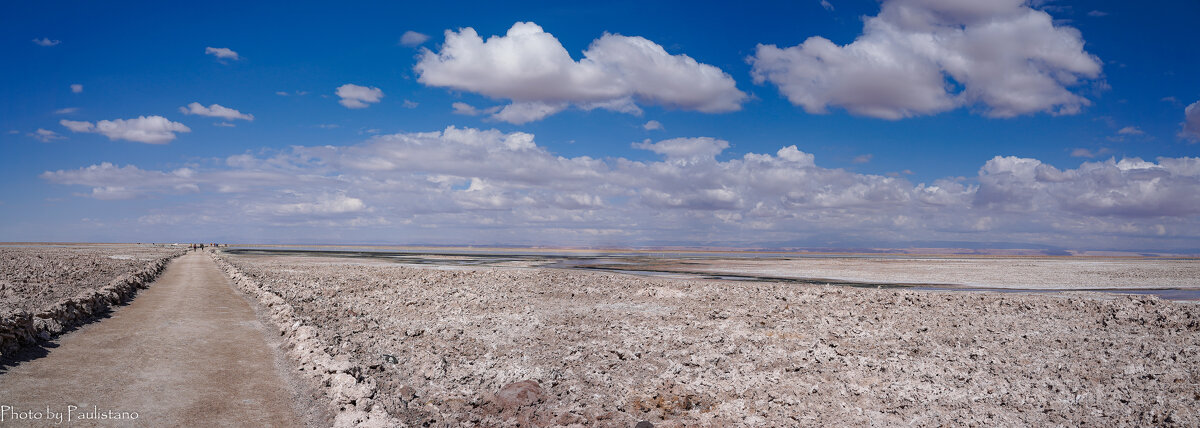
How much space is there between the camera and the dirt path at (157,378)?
8906 millimetres

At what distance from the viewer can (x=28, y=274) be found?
34719 millimetres

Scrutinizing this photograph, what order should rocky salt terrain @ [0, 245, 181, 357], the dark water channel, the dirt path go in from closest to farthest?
the dirt path → rocky salt terrain @ [0, 245, 181, 357] → the dark water channel

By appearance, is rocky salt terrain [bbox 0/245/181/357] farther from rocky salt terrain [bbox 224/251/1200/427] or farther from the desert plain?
rocky salt terrain [bbox 224/251/1200/427]

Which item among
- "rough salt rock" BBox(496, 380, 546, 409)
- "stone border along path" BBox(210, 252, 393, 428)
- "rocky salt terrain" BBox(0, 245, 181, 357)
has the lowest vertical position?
"rough salt rock" BBox(496, 380, 546, 409)

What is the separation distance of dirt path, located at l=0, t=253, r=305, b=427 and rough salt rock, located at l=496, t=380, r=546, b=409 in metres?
3.25

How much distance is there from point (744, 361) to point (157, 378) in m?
10.9

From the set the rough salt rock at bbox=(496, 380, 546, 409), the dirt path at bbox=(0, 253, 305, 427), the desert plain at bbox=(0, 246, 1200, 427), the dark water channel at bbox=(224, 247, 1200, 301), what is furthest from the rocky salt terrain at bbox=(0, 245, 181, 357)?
the dark water channel at bbox=(224, 247, 1200, 301)

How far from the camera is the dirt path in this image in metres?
8.91

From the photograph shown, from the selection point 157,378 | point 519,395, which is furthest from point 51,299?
point 519,395

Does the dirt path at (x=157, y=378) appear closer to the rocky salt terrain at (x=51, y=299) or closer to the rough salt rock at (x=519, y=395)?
the rocky salt terrain at (x=51, y=299)

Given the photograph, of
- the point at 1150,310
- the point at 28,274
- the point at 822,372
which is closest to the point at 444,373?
the point at 822,372

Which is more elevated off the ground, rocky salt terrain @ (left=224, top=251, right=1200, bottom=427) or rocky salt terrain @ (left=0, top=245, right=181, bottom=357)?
rocky salt terrain @ (left=0, top=245, right=181, bottom=357)

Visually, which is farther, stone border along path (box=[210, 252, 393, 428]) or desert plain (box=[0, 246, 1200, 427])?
desert plain (box=[0, 246, 1200, 427])

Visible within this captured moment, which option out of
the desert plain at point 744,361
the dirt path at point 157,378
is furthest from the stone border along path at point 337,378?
the dirt path at point 157,378
